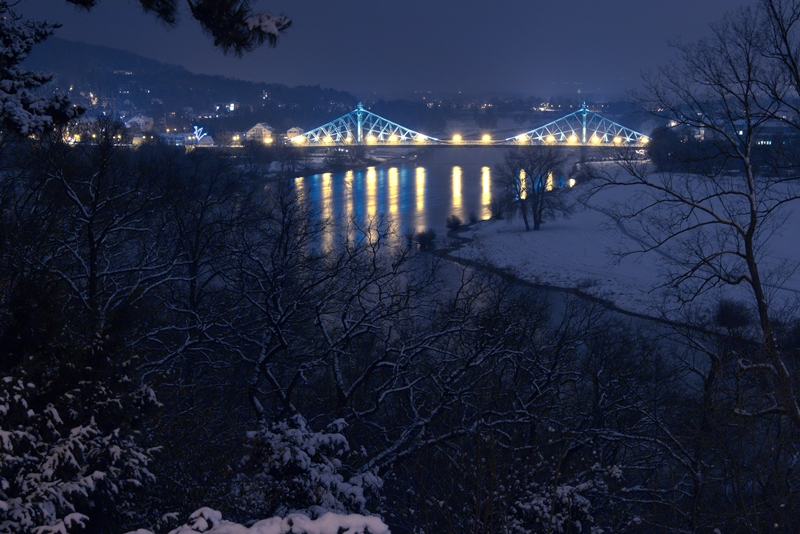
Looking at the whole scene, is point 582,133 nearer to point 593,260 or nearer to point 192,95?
point 593,260

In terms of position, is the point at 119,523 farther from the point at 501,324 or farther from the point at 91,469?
the point at 501,324

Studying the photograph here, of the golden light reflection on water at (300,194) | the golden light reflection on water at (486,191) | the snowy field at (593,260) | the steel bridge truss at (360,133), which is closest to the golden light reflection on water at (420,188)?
the golden light reflection on water at (486,191)

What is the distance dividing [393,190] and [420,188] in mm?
1405

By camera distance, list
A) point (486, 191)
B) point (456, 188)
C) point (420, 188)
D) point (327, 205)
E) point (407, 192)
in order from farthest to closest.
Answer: point (456, 188) < point (420, 188) < point (486, 191) < point (407, 192) < point (327, 205)

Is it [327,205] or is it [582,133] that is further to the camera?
[582,133]

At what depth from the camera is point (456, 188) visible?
2136cm

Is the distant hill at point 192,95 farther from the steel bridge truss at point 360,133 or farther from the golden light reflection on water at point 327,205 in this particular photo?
the golden light reflection on water at point 327,205

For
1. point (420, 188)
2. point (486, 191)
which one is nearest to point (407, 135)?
point (420, 188)

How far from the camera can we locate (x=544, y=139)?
3547 cm

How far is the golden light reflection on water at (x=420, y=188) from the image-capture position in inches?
671

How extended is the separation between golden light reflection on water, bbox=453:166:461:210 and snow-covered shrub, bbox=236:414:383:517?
1499cm

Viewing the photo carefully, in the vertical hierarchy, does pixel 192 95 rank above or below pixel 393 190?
above

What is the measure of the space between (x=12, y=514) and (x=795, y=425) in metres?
2.53

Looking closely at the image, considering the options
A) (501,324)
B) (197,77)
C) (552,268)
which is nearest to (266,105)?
(197,77)
